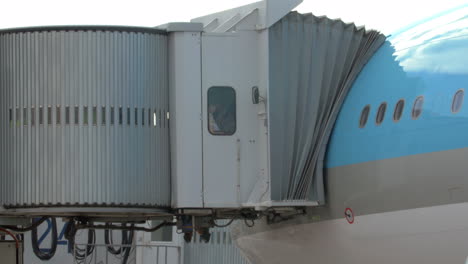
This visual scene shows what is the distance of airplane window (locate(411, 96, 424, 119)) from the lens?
36.2 ft

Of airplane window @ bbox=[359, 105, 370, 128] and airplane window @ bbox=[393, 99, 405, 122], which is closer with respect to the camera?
airplane window @ bbox=[393, 99, 405, 122]

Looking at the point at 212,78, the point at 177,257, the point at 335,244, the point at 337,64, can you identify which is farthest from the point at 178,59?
the point at 177,257

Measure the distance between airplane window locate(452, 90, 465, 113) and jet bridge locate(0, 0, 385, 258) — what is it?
2.59m

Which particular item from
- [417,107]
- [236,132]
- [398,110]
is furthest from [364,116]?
[236,132]

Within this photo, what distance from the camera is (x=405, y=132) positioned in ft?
A: 36.7

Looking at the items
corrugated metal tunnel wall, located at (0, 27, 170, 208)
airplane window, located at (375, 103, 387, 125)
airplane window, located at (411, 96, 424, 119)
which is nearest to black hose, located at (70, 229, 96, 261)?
corrugated metal tunnel wall, located at (0, 27, 170, 208)

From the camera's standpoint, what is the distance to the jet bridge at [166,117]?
40.4 feet

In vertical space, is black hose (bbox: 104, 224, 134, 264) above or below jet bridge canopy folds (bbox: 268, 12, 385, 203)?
below

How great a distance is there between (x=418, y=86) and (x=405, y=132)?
0.57m

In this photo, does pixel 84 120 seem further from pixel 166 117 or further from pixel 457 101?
pixel 457 101

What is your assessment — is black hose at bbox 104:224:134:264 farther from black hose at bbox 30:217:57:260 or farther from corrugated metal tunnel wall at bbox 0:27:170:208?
corrugated metal tunnel wall at bbox 0:27:170:208

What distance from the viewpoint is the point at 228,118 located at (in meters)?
12.6

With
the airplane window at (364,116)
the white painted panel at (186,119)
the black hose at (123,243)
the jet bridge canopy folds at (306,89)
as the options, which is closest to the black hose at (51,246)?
the black hose at (123,243)

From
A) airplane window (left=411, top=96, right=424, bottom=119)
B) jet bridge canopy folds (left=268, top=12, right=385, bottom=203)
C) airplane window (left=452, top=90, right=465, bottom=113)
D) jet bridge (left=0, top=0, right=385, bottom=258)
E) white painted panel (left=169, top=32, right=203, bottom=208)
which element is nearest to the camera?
airplane window (left=452, top=90, right=465, bottom=113)
